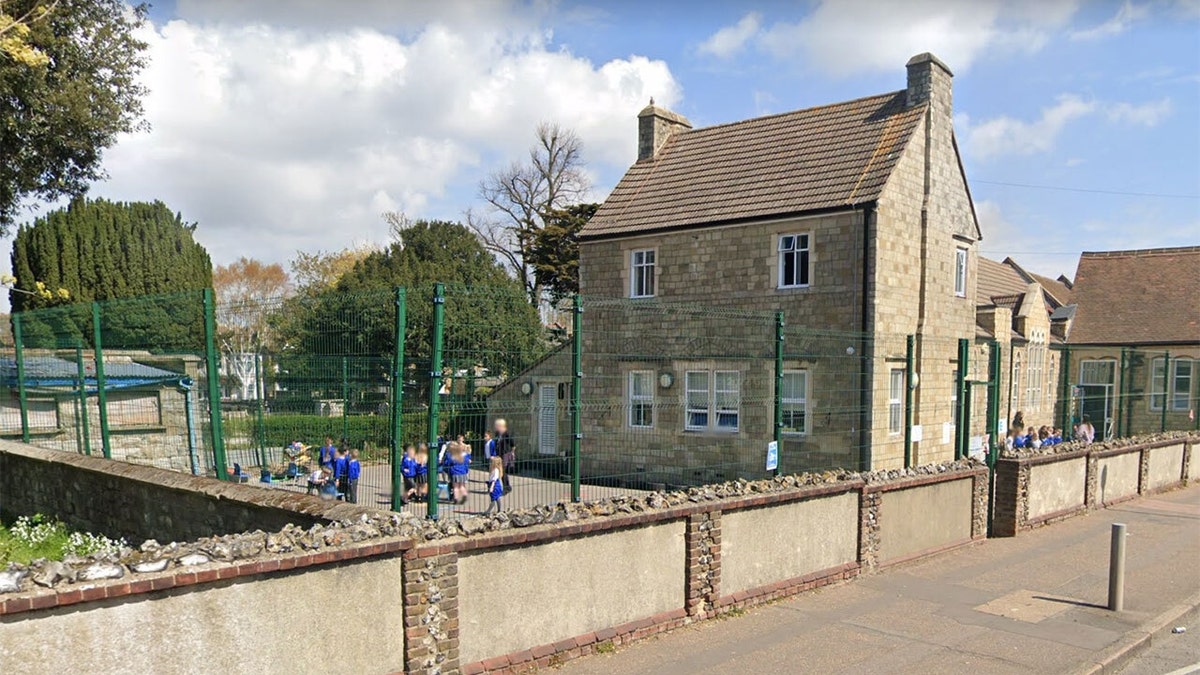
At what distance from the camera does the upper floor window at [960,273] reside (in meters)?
22.1

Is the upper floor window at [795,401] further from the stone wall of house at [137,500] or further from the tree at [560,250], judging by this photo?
the tree at [560,250]

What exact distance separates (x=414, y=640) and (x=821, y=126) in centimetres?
1985

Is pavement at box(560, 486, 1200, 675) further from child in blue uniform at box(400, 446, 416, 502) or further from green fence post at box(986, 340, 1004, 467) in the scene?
child in blue uniform at box(400, 446, 416, 502)

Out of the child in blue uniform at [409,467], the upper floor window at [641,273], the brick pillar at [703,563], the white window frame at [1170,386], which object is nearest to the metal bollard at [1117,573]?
the brick pillar at [703,563]

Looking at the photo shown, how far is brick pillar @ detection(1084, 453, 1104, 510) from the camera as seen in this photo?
14.5m

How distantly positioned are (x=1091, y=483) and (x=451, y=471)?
12.4 m

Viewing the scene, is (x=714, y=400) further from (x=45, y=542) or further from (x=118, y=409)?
(x=45, y=542)

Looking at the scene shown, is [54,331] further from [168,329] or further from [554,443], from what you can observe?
[554,443]

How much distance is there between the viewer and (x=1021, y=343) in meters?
27.8

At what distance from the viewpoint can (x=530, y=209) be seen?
51.6 metres

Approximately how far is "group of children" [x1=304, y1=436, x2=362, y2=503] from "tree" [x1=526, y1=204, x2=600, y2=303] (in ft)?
116

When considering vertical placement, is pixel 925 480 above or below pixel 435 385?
below

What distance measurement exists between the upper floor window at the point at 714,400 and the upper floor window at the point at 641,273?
8615mm

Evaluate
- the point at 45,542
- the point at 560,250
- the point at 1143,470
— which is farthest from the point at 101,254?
the point at 1143,470
